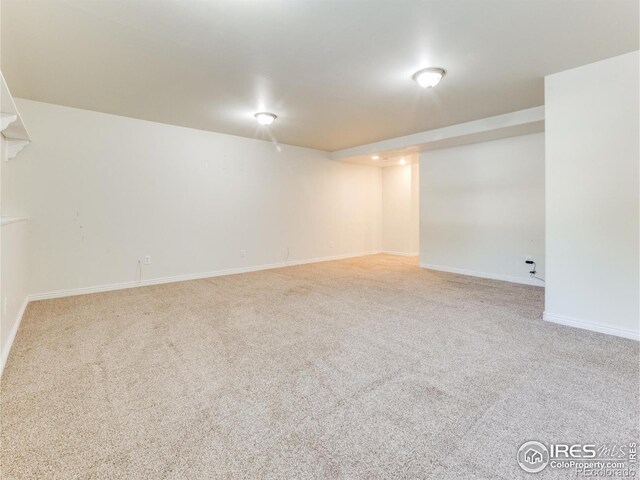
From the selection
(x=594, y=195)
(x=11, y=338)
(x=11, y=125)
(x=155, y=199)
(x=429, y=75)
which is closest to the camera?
(x=11, y=338)

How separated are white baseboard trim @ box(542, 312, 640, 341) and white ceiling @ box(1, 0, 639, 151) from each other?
7.69ft

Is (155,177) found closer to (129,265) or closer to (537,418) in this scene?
(129,265)

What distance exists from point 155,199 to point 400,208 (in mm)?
5342

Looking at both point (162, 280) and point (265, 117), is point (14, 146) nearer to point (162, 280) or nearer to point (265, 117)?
point (162, 280)

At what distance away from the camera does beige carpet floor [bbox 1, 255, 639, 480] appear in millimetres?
1360

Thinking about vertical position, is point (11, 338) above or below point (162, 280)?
below

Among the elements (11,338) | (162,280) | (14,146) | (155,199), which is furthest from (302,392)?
(14,146)

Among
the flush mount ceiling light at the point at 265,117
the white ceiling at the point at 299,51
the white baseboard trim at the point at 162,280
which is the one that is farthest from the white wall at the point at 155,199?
the flush mount ceiling light at the point at 265,117

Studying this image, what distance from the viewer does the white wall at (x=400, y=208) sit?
7504mm

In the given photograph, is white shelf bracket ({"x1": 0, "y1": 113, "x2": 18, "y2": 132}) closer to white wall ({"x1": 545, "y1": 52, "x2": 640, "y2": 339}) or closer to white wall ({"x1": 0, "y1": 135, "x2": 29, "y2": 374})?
white wall ({"x1": 0, "y1": 135, "x2": 29, "y2": 374})

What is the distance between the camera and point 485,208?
17.1 ft

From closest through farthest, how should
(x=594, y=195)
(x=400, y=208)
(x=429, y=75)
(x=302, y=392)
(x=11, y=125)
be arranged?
(x=302, y=392) < (x=594, y=195) < (x=429, y=75) < (x=11, y=125) < (x=400, y=208)

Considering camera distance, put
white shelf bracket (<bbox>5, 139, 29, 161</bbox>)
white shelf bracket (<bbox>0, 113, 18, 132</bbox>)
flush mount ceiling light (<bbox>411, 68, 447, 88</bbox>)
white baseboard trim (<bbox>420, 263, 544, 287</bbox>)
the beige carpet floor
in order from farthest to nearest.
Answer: white baseboard trim (<bbox>420, 263, 544, 287</bbox>) → white shelf bracket (<bbox>5, 139, 29, 161</bbox>) → flush mount ceiling light (<bbox>411, 68, 447, 88</bbox>) → white shelf bracket (<bbox>0, 113, 18, 132</bbox>) → the beige carpet floor

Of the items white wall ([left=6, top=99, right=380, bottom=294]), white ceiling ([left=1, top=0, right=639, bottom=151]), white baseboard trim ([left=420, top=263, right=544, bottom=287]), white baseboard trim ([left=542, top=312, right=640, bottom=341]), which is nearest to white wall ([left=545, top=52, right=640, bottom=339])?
white baseboard trim ([left=542, top=312, right=640, bottom=341])
